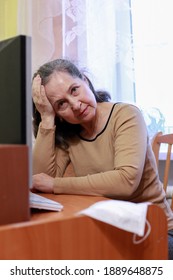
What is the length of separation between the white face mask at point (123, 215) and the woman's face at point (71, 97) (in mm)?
513

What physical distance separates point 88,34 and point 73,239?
1.28m

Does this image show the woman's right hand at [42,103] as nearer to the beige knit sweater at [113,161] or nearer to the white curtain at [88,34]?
the beige knit sweater at [113,161]

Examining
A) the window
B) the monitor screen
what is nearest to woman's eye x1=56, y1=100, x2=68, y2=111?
the monitor screen

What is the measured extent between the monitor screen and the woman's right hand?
17.3 inches

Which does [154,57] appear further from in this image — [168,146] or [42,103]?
[42,103]

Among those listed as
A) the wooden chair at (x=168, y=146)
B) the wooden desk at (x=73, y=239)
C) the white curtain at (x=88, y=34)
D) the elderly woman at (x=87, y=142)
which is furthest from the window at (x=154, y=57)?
the wooden desk at (x=73, y=239)

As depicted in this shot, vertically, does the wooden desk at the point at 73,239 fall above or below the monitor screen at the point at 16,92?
below

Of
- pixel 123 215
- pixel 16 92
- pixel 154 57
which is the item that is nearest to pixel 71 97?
pixel 16 92

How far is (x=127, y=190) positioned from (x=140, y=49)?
1026mm

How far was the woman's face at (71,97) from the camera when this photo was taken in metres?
1.04

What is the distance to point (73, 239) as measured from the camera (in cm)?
57

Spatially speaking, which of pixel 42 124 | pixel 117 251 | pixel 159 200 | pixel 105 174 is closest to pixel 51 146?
pixel 42 124

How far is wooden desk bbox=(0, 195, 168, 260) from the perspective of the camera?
54cm
